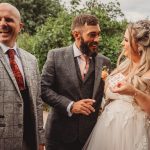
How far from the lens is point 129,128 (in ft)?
15.3

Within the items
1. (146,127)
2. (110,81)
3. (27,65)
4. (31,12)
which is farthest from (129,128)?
(31,12)

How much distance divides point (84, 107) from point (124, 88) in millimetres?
582

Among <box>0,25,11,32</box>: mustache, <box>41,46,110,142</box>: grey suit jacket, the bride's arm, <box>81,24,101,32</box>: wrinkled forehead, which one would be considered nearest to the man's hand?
<box>41,46,110,142</box>: grey suit jacket

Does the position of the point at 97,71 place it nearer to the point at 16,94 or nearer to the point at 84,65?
the point at 84,65

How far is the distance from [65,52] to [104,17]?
6.10 m

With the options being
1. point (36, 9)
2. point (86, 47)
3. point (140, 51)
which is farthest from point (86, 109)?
point (36, 9)

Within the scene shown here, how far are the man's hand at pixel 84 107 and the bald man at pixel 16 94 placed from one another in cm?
39

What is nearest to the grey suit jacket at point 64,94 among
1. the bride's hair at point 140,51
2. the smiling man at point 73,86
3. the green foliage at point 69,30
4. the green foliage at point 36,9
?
the smiling man at point 73,86

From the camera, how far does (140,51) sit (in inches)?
185

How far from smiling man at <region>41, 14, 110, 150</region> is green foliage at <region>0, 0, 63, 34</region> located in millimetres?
23105

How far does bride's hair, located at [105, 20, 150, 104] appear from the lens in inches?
177

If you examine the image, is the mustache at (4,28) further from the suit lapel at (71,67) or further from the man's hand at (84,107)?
the man's hand at (84,107)

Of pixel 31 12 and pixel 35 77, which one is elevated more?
pixel 31 12

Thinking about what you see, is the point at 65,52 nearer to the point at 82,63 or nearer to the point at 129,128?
the point at 82,63
